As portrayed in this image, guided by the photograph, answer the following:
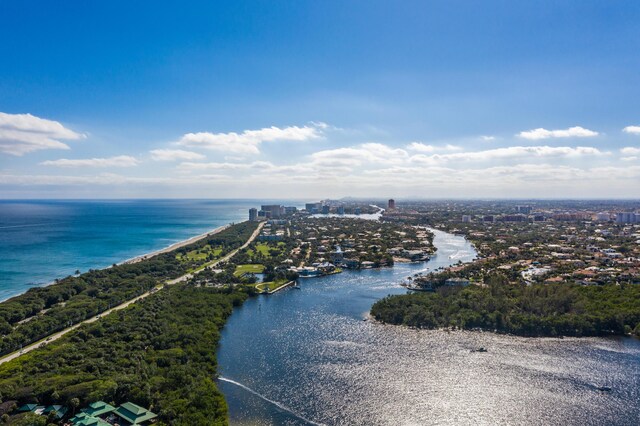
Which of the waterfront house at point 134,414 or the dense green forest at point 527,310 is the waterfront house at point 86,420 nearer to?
the waterfront house at point 134,414

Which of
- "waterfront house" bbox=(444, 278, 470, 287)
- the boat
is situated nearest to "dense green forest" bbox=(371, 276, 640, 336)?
"waterfront house" bbox=(444, 278, 470, 287)

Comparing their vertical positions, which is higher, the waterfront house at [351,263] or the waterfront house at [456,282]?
the waterfront house at [456,282]

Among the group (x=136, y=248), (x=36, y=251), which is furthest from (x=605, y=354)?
(x=36, y=251)

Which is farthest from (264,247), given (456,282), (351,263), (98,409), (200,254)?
(98,409)

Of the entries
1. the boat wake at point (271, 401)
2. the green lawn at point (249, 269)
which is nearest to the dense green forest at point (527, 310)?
the boat wake at point (271, 401)

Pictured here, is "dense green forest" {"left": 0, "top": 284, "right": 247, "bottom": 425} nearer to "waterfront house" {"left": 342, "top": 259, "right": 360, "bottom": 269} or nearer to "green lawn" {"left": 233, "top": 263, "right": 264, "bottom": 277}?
"green lawn" {"left": 233, "top": 263, "right": 264, "bottom": 277}

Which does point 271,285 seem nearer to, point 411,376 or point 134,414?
point 411,376
